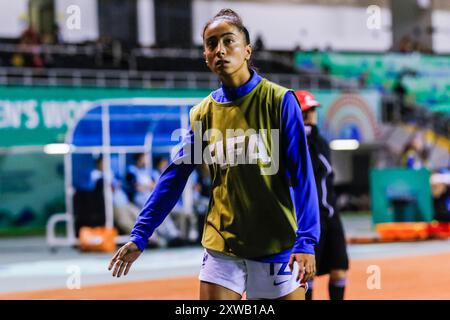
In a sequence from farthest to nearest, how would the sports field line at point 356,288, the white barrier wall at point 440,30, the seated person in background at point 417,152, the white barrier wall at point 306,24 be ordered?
1. the white barrier wall at point 440,30
2. the white barrier wall at point 306,24
3. the seated person in background at point 417,152
4. the sports field line at point 356,288

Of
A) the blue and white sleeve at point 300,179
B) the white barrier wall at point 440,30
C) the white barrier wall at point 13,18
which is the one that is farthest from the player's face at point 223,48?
the white barrier wall at point 440,30

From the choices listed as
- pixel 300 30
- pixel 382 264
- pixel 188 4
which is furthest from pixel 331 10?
pixel 382 264

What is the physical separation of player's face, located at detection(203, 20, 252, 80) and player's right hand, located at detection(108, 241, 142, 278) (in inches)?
33.0

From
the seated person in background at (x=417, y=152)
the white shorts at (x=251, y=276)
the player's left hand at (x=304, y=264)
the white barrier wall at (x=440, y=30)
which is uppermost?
the white barrier wall at (x=440, y=30)

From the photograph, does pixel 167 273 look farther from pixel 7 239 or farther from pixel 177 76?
pixel 177 76

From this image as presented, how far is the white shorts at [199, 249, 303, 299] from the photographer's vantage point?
3.47 metres

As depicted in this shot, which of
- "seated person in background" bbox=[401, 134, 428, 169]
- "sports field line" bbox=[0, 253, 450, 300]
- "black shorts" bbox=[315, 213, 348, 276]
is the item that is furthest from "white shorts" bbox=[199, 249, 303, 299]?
"seated person in background" bbox=[401, 134, 428, 169]

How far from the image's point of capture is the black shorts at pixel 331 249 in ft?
21.0

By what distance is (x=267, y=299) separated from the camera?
11.4ft

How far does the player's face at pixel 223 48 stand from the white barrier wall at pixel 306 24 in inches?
985

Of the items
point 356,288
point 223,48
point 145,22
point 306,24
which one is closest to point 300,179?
point 223,48

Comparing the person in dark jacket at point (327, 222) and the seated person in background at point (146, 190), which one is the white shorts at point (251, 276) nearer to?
the person in dark jacket at point (327, 222)

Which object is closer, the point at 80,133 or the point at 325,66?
the point at 80,133

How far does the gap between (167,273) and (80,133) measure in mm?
4930
